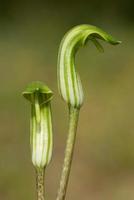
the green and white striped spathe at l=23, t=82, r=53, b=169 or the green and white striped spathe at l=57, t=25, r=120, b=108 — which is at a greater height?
the green and white striped spathe at l=57, t=25, r=120, b=108

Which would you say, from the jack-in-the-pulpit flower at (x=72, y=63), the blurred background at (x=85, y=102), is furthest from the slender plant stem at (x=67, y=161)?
the blurred background at (x=85, y=102)

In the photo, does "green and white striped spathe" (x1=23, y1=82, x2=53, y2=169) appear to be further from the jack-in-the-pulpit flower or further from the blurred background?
the blurred background

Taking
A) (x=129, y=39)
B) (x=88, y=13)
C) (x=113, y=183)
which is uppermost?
(x=88, y=13)

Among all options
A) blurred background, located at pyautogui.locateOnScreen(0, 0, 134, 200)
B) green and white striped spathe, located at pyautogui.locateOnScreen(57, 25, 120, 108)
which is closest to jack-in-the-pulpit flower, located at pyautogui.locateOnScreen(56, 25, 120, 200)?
green and white striped spathe, located at pyautogui.locateOnScreen(57, 25, 120, 108)

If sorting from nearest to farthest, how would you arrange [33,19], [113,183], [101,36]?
[101,36] < [113,183] < [33,19]

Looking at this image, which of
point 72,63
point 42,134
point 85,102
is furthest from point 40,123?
point 85,102

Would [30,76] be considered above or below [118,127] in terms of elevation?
above

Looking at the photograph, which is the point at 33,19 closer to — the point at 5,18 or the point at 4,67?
the point at 5,18

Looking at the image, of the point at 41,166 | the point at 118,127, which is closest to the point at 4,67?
the point at 118,127
